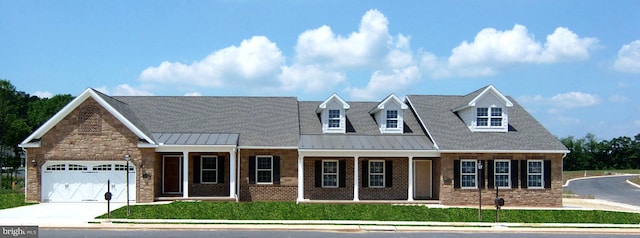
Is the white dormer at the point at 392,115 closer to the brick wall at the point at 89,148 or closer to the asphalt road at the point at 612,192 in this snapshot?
the brick wall at the point at 89,148

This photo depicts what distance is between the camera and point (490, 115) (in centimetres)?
3044

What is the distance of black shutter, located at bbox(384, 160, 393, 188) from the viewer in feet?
96.9

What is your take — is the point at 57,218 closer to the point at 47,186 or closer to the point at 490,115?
the point at 47,186

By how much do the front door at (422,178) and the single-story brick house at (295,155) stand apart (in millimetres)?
52

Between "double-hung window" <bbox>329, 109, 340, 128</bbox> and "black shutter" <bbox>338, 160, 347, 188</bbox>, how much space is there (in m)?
2.60

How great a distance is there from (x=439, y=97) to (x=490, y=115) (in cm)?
486

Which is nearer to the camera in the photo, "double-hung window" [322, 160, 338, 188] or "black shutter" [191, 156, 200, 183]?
"double-hung window" [322, 160, 338, 188]

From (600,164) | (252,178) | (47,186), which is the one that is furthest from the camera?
(600,164)

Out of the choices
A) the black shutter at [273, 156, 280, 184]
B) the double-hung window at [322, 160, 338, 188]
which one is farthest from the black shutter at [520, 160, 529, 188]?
the black shutter at [273, 156, 280, 184]

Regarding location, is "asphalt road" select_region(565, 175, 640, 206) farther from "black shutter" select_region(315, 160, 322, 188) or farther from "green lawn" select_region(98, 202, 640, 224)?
"black shutter" select_region(315, 160, 322, 188)

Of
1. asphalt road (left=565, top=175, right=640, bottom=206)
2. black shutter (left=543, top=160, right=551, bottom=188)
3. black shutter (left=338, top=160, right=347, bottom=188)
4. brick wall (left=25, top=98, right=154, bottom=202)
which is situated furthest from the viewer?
asphalt road (left=565, top=175, right=640, bottom=206)

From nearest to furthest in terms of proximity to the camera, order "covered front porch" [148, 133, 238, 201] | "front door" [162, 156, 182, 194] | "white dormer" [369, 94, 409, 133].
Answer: "covered front porch" [148, 133, 238, 201], "front door" [162, 156, 182, 194], "white dormer" [369, 94, 409, 133]

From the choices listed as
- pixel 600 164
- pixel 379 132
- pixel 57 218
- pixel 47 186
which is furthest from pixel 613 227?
pixel 600 164

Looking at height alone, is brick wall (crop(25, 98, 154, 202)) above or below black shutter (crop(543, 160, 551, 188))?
above
